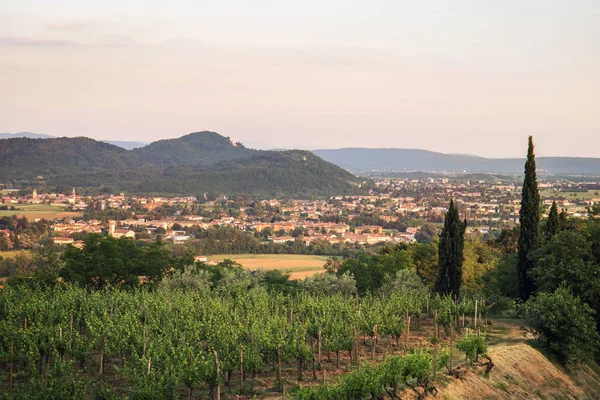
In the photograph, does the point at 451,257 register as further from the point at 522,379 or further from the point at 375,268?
the point at 522,379

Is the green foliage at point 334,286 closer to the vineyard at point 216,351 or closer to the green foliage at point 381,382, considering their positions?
the vineyard at point 216,351

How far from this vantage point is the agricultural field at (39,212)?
387ft

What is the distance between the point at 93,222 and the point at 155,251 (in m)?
76.3

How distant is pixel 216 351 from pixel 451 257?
1820cm

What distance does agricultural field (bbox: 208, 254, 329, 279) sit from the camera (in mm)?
70000

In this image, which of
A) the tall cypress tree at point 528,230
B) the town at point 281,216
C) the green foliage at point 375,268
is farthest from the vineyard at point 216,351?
the town at point 281,216

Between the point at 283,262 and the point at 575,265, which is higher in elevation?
the point at 575,265

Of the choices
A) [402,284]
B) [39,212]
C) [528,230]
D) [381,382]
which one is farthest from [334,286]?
[39,212]

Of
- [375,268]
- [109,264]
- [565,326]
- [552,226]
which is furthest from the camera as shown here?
[375,268]

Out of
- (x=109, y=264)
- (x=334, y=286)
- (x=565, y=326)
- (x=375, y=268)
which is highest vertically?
(x=565, y=326)

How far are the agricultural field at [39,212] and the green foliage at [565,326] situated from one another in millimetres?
108454

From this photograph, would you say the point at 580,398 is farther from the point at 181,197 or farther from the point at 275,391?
the point at 181,197

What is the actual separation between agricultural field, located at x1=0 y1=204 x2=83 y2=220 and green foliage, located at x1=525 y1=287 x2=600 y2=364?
108454 millimetres

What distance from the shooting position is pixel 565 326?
22688 mm
